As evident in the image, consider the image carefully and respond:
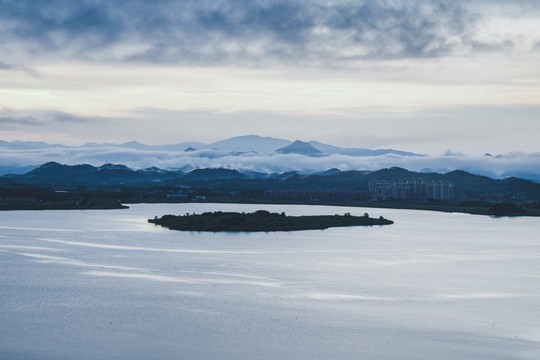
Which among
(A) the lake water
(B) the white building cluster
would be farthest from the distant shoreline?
(A) the lake water

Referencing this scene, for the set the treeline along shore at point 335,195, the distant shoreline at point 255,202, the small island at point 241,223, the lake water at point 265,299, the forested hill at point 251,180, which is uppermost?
the forested hill at point 251,180

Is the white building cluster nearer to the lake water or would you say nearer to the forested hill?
the forested hill

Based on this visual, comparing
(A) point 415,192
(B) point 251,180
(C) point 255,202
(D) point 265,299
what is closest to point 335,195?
(A) point 415,192

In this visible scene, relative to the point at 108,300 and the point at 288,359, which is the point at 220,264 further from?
the point at 288,359

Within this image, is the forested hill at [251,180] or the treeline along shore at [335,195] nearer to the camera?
the treeline along shore at [335,195]

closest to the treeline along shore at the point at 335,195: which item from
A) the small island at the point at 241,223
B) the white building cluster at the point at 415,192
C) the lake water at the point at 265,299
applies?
the white building cluster at the point at 415,192

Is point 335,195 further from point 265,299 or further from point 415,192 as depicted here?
point 265,299

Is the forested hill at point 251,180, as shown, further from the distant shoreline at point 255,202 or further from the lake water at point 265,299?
the lake water at point 265,299

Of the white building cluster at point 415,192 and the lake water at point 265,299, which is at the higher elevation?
the white building cluster at point 415,192
